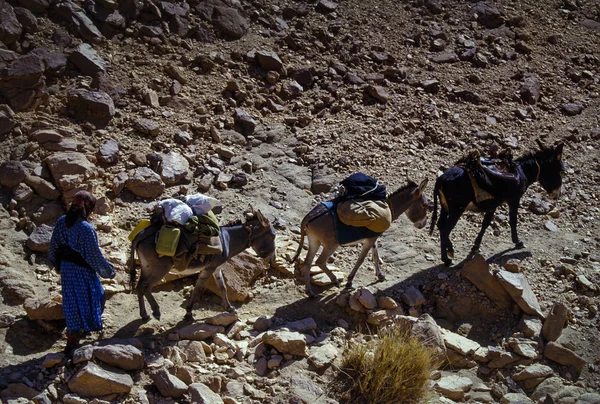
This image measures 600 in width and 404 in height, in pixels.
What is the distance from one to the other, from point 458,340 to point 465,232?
113 inches

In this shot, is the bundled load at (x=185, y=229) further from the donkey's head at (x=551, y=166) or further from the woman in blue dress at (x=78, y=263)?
the donkey's head at (x=551, y=166)

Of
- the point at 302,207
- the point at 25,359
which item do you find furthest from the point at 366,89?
the point at 25,359

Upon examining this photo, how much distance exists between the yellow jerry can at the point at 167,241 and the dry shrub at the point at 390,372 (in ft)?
7.34

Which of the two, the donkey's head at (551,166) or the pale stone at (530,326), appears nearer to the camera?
the pale stone at (530,326)

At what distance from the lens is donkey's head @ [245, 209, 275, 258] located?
7.59 meters

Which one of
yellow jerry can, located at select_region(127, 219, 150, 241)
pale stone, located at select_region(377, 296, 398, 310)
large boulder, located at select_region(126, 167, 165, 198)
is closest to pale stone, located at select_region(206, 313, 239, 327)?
yellow jerry can, located at select_region(127, 219, 150, 241)

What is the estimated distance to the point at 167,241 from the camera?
22.1ft

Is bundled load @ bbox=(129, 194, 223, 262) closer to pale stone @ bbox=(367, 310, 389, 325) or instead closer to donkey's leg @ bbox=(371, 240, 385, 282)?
pale stone @ bbox=(367, 310, 389, 325)

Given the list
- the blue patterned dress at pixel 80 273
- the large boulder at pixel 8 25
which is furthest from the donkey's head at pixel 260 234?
the large boulder at pixel 8 25

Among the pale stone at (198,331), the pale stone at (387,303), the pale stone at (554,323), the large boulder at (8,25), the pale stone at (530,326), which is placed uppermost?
the large boulder at (8,25)

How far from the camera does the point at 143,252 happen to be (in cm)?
690

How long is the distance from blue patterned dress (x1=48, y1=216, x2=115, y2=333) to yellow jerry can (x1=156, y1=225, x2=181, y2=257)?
58 cm

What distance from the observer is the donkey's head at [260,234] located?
759cm

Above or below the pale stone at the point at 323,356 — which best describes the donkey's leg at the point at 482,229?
above
